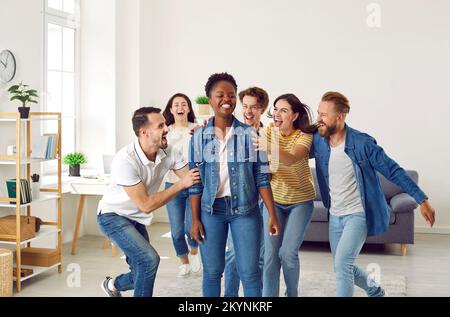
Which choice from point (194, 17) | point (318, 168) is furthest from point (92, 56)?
point (318, 168)

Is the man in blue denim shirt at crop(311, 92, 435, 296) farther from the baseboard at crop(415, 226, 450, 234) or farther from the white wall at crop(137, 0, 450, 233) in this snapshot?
the baseboard at crop(415, 226, 450, 234)

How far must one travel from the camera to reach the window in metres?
6.41

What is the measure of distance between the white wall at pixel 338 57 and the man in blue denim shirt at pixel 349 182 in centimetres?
349

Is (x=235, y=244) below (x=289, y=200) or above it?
below

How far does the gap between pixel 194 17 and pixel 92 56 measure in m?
1.27

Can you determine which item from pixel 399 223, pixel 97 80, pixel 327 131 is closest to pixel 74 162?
pixel 97 80

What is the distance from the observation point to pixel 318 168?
3.71 metres

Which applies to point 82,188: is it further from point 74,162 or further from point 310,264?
point 310,264

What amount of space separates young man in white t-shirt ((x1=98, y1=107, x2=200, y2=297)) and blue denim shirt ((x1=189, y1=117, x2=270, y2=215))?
27 centimetres

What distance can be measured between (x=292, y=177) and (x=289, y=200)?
0.13m

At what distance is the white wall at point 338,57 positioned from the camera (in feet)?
22.7

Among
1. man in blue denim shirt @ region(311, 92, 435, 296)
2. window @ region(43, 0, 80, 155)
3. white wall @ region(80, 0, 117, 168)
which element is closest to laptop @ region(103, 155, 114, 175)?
white wall @ region(80, 0, 117, 168)

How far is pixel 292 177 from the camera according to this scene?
3730 mm

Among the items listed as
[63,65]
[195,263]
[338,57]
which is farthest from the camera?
[338,57]
